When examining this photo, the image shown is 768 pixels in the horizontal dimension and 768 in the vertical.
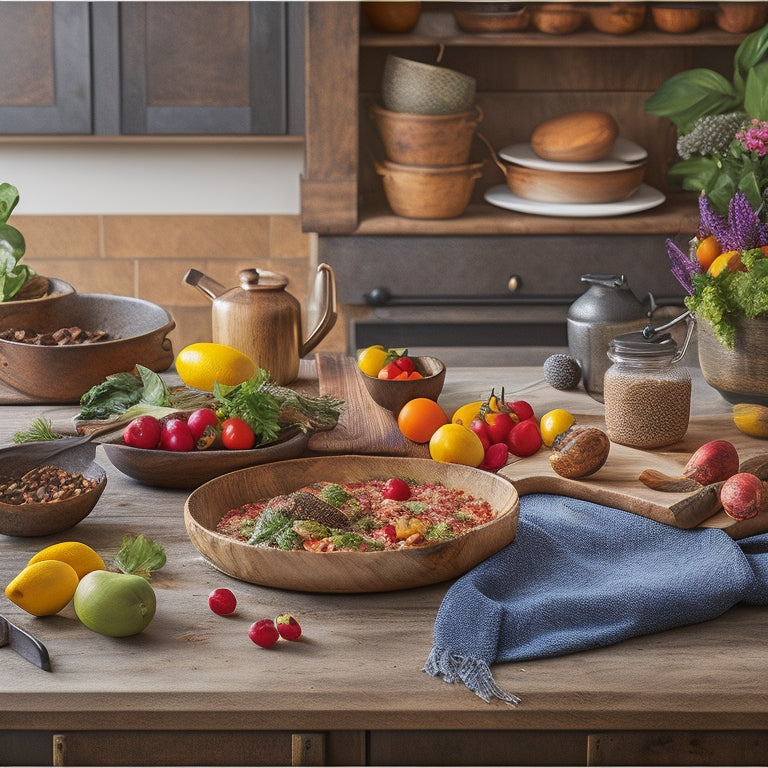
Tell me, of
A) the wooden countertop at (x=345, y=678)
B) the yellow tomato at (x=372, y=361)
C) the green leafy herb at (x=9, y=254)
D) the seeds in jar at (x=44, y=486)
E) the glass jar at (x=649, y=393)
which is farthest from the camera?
the green leafy herb at (x=9, y=254)

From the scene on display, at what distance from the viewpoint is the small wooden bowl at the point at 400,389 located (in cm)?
164

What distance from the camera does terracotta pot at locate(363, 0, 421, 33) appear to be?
9.34 feet

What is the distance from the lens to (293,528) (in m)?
1.11

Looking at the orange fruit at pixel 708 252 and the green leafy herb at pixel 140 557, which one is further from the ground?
the orange fruit at pixel 708 252

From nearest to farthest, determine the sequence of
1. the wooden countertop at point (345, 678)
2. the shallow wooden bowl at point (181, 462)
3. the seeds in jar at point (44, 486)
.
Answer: the wooden countertop at point (345, 678)
the seeds in jar at point (44, 486)
the shallow wooden bowl at point (181, 462)

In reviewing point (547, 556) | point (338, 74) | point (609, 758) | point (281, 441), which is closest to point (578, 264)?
point (338, 74)

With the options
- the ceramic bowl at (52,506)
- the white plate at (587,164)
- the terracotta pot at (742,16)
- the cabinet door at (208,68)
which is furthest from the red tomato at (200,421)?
the terracotta pot at (742,16)

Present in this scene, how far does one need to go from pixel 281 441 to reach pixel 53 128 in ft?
6.35

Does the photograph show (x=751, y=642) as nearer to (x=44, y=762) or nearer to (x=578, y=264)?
(x=44, y=762)

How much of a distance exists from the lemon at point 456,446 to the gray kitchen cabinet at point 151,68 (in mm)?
1853

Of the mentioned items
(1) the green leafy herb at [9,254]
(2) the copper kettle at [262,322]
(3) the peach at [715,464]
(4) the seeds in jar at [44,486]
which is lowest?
(4) the seeds in jar at [44,486]

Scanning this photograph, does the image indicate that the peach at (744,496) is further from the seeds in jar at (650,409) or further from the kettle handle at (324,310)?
the kettle handle at (324,310)

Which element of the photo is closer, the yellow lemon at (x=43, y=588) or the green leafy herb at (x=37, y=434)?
the yellow lemon at (x=43, y=588)

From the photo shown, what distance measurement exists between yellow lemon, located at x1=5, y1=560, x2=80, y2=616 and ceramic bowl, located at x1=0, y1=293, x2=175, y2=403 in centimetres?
67
